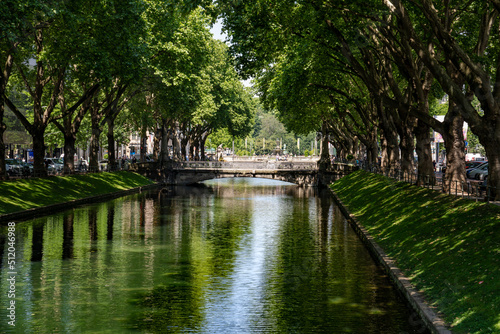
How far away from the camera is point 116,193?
53625 mm

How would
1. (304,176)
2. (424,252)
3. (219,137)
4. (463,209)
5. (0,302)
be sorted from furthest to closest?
(219,137) → (304,176) → (463,209) → (424,252) → (0,302)

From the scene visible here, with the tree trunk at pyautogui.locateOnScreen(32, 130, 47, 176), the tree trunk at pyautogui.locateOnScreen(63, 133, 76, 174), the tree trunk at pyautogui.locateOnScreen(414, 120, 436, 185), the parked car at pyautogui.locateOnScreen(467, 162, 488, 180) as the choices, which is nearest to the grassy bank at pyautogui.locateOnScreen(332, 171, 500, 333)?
the tree trunk at pyautogui.locateOnScreen(414, 120, 436, 185)

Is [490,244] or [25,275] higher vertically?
[490,244]

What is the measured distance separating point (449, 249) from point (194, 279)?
25.3 ft

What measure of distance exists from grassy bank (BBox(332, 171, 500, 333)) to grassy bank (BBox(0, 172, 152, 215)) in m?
19.5

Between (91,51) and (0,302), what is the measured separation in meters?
21.7

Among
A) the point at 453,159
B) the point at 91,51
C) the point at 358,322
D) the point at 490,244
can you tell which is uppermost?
the point at 91,51

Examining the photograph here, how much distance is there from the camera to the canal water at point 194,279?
14344 mm

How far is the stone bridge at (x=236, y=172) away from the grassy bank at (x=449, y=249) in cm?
4522

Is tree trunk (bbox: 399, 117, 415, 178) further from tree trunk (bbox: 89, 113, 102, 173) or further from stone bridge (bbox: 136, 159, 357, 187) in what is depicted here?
stone bridge (bbox: 136, 159, 357, 187)

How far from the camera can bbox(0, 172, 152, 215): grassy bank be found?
1380 inches

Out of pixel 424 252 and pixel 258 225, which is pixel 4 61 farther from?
pixel 424 252

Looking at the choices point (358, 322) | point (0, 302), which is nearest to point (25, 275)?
point (0, 302)

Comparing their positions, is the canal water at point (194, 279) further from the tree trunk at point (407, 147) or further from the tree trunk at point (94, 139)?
the tree trunk at point (94, 139)
